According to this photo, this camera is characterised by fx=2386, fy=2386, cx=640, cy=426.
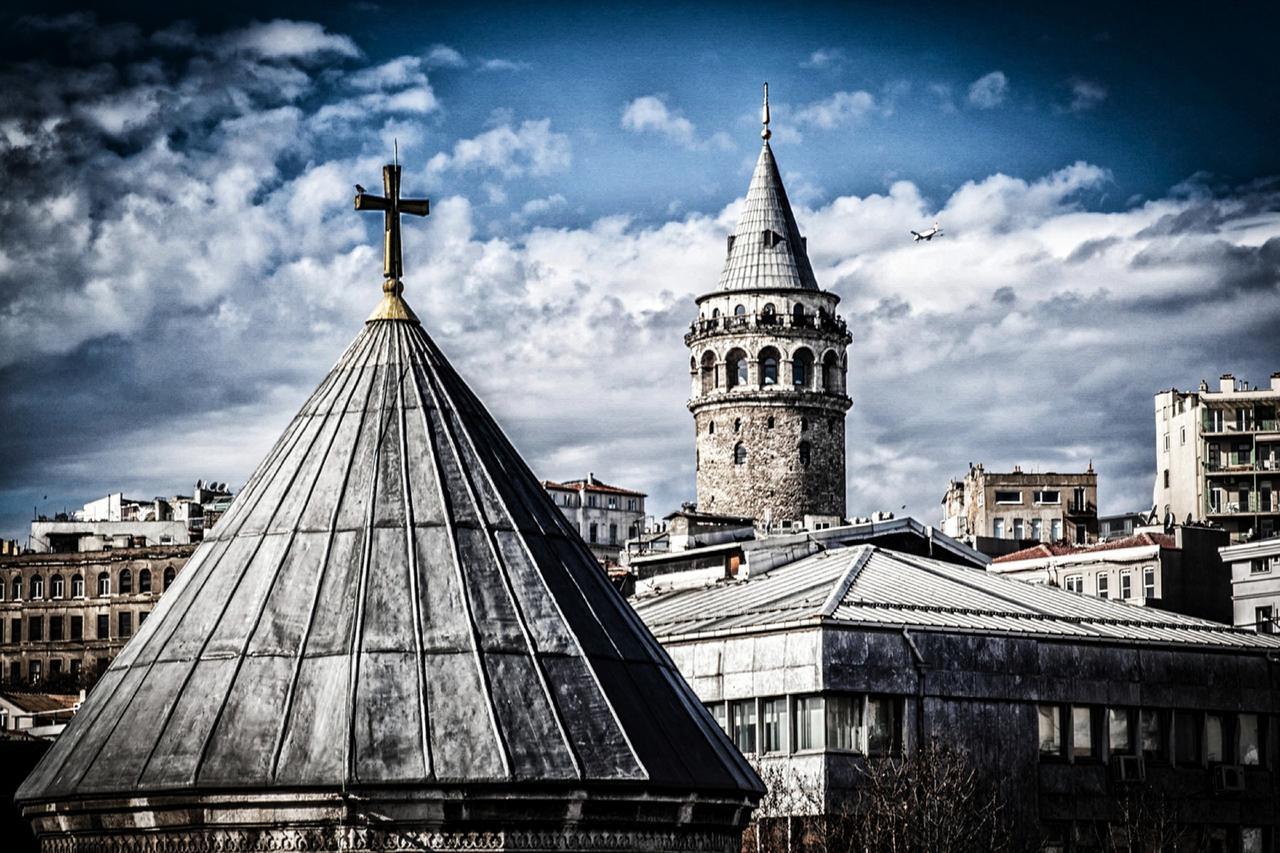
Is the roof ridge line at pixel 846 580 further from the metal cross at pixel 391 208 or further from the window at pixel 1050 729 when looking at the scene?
the metal cross at pixel 391 208

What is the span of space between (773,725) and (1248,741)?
592 inches

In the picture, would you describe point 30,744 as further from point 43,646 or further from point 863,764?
point 43,646

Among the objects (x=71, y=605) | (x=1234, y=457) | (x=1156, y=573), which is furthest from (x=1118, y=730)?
(x=71, y=605)

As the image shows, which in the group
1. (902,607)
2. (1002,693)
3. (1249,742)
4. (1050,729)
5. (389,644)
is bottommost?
(1249,742)

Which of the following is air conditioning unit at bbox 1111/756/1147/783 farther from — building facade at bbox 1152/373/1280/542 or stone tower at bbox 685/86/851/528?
stone tower at bbox 685/86/851/528

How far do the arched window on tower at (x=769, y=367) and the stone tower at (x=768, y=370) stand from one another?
6 cm

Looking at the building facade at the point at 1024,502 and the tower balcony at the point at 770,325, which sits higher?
the tower balcony at the point at 770,325

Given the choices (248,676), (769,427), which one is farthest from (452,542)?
(769,427)

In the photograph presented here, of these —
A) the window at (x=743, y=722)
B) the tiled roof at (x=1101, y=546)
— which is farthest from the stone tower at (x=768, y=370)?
the window at (x=743, y=722)

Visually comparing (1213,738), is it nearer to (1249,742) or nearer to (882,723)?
(1249,742)

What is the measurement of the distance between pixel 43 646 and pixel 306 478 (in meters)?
134

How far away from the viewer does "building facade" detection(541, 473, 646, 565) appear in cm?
16262

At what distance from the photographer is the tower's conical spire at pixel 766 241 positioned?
492ft

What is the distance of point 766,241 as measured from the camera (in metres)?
150
